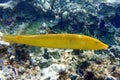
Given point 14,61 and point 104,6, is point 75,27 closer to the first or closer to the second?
point 104,6

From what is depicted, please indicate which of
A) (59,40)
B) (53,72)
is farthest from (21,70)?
(59,40)

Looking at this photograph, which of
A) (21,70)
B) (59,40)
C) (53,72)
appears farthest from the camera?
(21,70)

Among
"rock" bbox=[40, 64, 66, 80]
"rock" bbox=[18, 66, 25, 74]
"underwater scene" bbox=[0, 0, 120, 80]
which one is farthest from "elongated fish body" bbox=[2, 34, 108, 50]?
"rock" bbox=[18, 66, 25, 74]

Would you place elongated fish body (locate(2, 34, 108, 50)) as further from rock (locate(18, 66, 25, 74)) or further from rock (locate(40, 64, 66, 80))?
rock (locate(18, 66, 25, 74))

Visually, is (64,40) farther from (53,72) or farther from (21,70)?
(21,70)

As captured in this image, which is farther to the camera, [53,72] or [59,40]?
[53,72]

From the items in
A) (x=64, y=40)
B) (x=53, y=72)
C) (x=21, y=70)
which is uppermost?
(x=64, y=40)

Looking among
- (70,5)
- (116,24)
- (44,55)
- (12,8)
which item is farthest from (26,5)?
(116,24)

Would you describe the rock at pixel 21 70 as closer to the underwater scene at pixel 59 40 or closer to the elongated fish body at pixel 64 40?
the underwater scene at pixel 59 40
